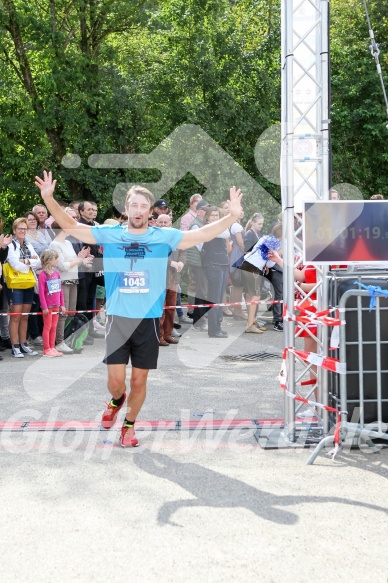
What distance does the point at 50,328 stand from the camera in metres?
11.6

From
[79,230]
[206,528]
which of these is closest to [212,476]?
[206,528]

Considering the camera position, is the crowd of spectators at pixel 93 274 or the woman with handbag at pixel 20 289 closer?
the woman with handbag at pixel 20 289

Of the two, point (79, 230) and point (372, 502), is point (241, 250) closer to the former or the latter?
point (79, 230)

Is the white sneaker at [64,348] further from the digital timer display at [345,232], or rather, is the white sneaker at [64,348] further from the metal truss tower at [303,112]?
the digital timer display at [345,232]

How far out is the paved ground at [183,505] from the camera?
4137mm

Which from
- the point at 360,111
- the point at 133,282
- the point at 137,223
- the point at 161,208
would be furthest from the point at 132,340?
the point at 360,111

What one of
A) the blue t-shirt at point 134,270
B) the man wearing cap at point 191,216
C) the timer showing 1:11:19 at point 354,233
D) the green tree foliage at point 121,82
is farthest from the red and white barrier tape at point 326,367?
the green tree foliage at point 121,82

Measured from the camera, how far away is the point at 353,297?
641cm

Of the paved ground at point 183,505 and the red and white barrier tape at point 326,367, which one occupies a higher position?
the red and white barrier tape at point 326,367

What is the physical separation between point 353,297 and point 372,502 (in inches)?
71.2

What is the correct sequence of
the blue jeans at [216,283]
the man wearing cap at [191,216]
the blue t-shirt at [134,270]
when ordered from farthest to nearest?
1. the man wearing cap at [191,216]
2. the blue jeans at [216,283]
3. the blue t-shirt at [134,270]

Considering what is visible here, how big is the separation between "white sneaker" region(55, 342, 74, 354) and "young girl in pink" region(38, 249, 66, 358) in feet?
0.50

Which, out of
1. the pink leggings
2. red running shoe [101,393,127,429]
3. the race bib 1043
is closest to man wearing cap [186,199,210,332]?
the pink leggings

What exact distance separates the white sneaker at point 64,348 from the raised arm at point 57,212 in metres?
5.42
